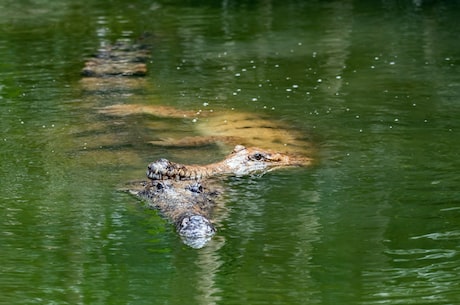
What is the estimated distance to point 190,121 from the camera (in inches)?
534

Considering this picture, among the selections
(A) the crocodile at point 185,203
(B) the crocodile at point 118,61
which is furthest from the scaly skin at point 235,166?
(B) the crocodile at point 118,61

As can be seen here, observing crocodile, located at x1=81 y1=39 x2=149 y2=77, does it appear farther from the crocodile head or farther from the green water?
the crocodile head

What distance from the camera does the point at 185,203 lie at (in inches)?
380

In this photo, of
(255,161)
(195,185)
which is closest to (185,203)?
(195,185)

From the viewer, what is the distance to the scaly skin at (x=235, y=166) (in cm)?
1045

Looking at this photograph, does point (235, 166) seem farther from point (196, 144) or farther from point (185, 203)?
point (185, 203)

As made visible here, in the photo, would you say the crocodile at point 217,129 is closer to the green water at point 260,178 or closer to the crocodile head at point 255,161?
the green water at point 260,178

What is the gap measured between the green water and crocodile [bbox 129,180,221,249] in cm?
14

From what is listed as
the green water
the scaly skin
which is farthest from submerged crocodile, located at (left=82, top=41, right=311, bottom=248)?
the green water

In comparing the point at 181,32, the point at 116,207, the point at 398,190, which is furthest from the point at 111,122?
the point at 181,32

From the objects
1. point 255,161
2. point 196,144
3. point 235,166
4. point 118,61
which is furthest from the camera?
point 118,61

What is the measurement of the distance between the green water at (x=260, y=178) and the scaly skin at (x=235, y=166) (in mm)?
211

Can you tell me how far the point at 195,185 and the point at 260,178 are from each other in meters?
1.23

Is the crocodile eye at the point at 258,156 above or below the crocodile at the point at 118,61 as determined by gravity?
above
